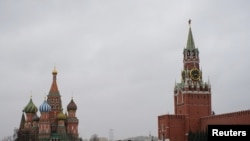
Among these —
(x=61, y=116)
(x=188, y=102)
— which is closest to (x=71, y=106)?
(x=61, y=116)

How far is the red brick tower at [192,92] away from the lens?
80500 millimetres

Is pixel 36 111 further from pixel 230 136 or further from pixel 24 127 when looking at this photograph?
pixel 230 136

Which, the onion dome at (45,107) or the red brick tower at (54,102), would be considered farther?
the red brick tower at (54,102)

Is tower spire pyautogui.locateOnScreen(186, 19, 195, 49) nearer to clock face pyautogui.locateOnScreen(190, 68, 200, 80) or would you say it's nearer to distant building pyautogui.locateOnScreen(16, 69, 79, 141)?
clock face pyautogui.locateOnScreen(190, 68, 200, 80)

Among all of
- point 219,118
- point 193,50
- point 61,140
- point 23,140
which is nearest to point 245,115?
point 219,118

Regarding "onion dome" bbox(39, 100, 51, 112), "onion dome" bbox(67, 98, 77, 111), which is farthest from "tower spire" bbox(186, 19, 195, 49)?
"onion dome" bbox(39, 100, 51, 112)

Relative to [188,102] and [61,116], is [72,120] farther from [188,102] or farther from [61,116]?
[188,102]

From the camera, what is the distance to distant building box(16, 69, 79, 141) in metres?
79.3

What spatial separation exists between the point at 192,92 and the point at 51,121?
1022 inches

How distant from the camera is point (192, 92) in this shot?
3201 inches

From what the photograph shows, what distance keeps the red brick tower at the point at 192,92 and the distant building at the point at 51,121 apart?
64.2 ft

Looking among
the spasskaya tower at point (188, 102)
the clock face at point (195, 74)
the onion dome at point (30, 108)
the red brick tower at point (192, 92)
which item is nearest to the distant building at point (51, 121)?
the onion dome at point (30, 108)

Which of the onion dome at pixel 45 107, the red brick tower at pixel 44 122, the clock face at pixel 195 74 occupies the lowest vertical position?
the red brick tower at pixel 44 122

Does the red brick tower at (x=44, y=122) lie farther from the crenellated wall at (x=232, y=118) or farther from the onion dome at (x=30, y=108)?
the crenellated wall at (x=232, y=118)
